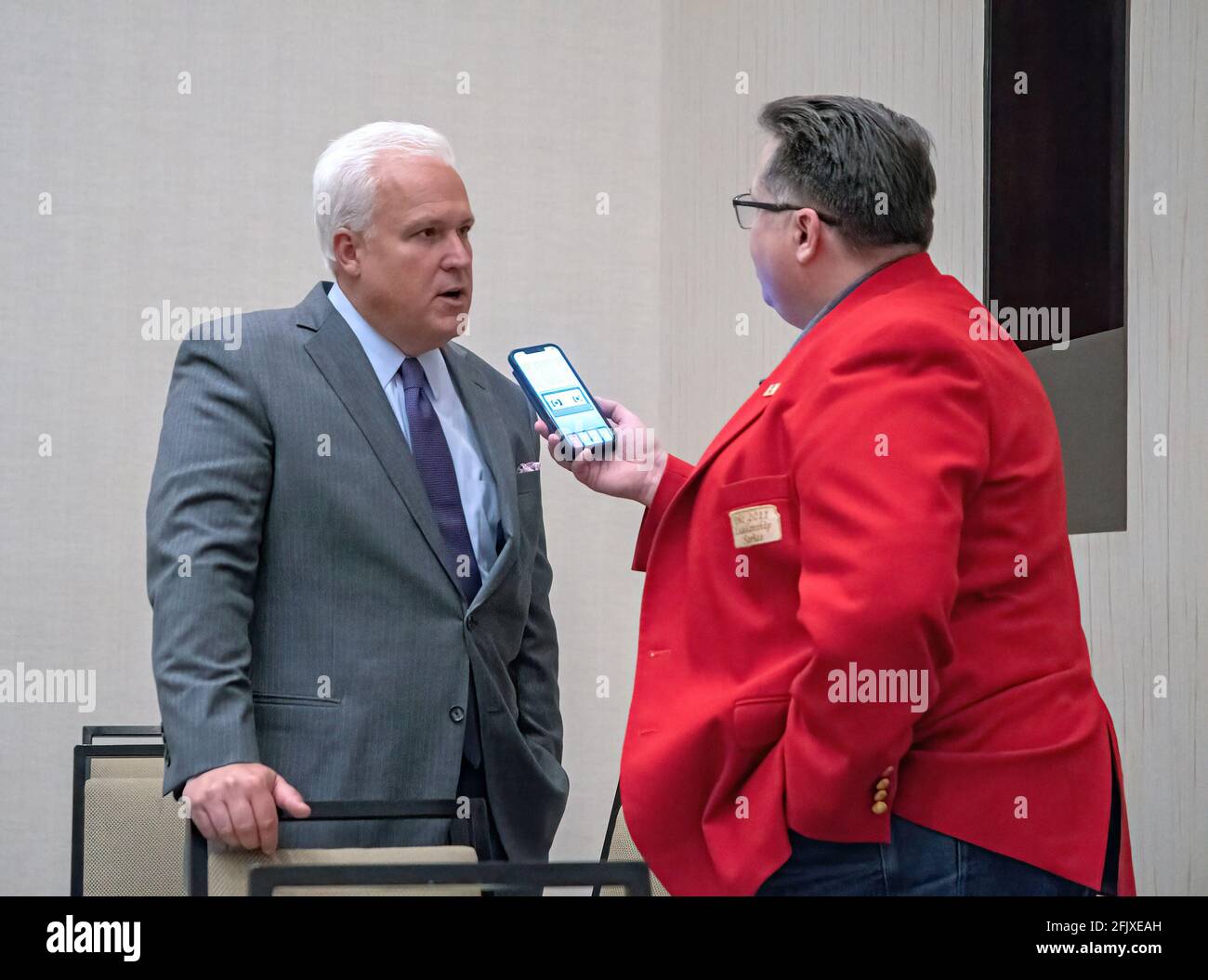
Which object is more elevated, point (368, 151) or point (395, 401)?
point (368, 151)

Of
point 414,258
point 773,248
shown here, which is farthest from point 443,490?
point 773,248

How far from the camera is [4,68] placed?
12.9 ft

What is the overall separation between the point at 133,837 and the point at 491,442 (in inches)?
44.2

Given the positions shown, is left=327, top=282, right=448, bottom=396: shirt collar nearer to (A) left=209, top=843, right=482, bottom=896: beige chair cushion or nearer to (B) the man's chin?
(B) the man's chin

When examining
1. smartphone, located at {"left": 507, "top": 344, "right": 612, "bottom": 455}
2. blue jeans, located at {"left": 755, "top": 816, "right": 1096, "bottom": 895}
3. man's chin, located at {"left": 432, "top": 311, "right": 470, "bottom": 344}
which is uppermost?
man's chin, located at {"left": 432, "top": 311, "right": 470, "bottom": 344}

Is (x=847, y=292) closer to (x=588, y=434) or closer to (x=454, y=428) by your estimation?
(x=588, y=434)

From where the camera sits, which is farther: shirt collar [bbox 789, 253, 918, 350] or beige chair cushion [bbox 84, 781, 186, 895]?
beige chair cushion [bbox 84, 781, 186, 895]

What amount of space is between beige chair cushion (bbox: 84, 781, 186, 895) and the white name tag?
5.17ft

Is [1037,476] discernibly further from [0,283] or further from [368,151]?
[0,283]

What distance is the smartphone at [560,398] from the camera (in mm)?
1945


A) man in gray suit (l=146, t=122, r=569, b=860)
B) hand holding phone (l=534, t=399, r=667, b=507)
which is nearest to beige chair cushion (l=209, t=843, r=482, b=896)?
man in gray suit (l=146, t=122, r=569, b=860)

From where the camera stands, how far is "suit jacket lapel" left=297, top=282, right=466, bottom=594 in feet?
6.81

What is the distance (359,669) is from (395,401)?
18.2 inches
